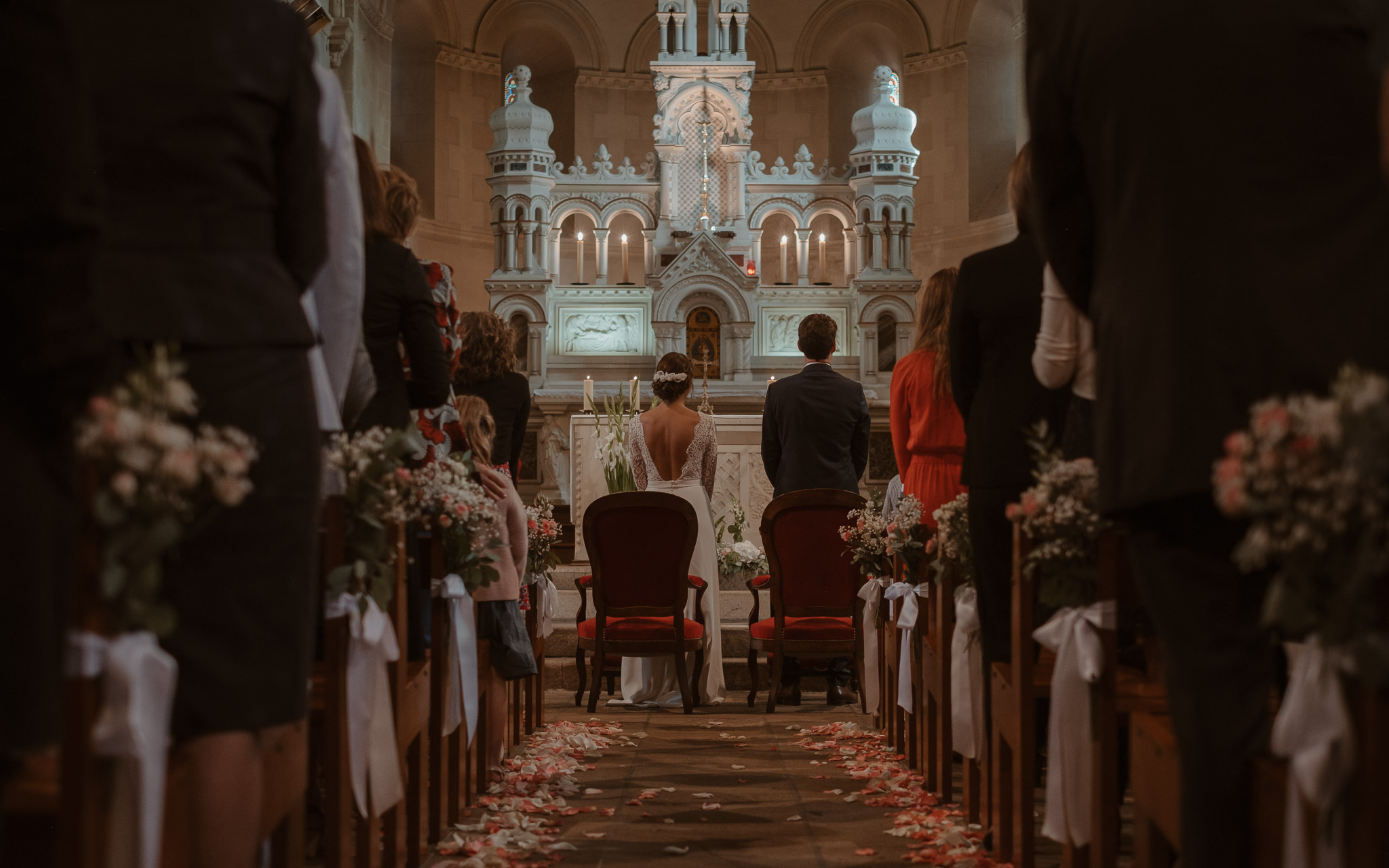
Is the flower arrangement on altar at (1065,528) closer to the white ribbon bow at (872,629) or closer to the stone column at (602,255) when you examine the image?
the white ribbon bow at (872,629)

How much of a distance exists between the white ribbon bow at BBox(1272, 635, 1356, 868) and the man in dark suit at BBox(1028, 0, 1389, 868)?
0.13 m

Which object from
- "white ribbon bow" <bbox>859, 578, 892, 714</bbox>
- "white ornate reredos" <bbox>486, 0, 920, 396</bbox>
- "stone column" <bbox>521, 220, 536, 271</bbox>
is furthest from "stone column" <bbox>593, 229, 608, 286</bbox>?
"white ribbon bow" <bbox>859, 578, 892, 714</bbox>

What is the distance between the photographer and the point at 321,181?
2018mm

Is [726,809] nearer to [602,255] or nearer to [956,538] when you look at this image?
[956,538]

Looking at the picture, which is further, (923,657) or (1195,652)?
(923,657)

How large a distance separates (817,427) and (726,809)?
2632 millimetres

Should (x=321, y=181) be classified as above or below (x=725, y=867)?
above

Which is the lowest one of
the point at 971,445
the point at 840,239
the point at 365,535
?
the point at 365,535

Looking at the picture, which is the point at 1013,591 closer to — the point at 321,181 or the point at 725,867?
the point at 725,867

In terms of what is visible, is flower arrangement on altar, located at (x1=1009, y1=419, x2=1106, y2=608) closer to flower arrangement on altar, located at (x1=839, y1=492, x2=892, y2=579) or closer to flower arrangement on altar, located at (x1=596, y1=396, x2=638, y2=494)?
flower arrangement on altar, located at (x1=839, y1=492, x2=892, y2=579)

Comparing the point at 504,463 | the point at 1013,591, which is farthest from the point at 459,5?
the point at 1013,591

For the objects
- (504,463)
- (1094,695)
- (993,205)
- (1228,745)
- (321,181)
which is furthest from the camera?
(993,205)

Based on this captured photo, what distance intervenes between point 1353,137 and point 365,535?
1924 mm

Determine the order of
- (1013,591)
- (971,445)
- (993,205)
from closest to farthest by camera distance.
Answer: (1013,591)
(971,445)
(993,205)
